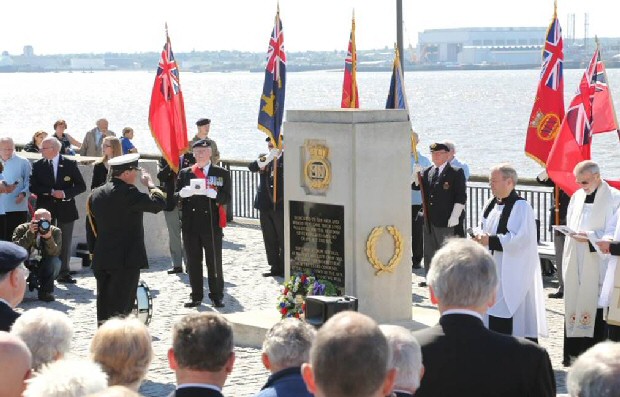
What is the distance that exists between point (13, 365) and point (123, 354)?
57 cm

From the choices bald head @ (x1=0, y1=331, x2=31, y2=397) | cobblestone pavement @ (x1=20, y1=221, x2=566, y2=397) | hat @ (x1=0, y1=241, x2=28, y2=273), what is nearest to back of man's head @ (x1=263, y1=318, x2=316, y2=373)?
bald head @ (x1=0, y1=331, x2=31, y2=397)

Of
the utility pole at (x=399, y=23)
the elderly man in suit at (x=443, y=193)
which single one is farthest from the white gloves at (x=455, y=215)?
the utility pole at (x=399, y=23)

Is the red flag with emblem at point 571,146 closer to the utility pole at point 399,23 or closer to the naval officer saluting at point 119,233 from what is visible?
the naval officer saluting at point 119,233

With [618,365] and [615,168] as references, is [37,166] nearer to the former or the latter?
[618,365]

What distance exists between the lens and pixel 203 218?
1503 centimetres

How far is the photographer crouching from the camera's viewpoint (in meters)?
15.4

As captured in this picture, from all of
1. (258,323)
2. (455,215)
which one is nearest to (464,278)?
(258,323)

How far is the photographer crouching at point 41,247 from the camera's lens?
1544 centimetres

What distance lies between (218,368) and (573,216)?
6894mm

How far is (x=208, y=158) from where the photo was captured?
15086mm

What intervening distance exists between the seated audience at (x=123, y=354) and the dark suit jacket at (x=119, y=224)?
6139 mm

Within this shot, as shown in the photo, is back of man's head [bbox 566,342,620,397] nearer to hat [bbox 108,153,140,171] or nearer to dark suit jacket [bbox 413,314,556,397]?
dark suit jacket [bbox 413,314,556,397]

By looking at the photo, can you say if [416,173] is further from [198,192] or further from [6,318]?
[6,318]

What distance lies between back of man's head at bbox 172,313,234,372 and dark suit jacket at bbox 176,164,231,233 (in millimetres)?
9229
